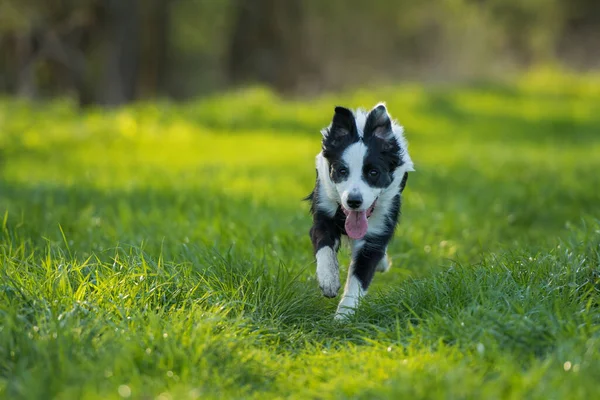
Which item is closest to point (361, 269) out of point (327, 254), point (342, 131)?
point (327, 254)

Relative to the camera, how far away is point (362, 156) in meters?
4.82

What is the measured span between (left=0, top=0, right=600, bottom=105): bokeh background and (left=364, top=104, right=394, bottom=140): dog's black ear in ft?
44.9

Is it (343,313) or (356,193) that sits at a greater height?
(356,193)

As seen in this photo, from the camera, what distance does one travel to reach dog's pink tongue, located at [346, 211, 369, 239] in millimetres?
4906

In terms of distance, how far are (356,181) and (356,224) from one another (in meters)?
0.31

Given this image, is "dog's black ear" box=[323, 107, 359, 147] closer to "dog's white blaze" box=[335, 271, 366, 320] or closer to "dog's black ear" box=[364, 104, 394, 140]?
"dog's black ear" box=[364, 104, 394, 140]

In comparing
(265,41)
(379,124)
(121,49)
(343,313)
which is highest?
(379,124)

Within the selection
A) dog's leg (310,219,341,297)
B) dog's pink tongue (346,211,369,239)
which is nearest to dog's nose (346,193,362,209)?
dog's pink tongue (346,211,369,239)

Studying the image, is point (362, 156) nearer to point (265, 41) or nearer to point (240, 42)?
point (265, 41)

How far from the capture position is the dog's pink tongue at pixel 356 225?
16.1ft

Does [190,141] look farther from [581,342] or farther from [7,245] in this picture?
[581,342]

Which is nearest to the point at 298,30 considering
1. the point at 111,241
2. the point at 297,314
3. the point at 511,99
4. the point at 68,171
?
the point at 511,99

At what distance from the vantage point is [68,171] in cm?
1103

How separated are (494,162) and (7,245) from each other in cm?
823
